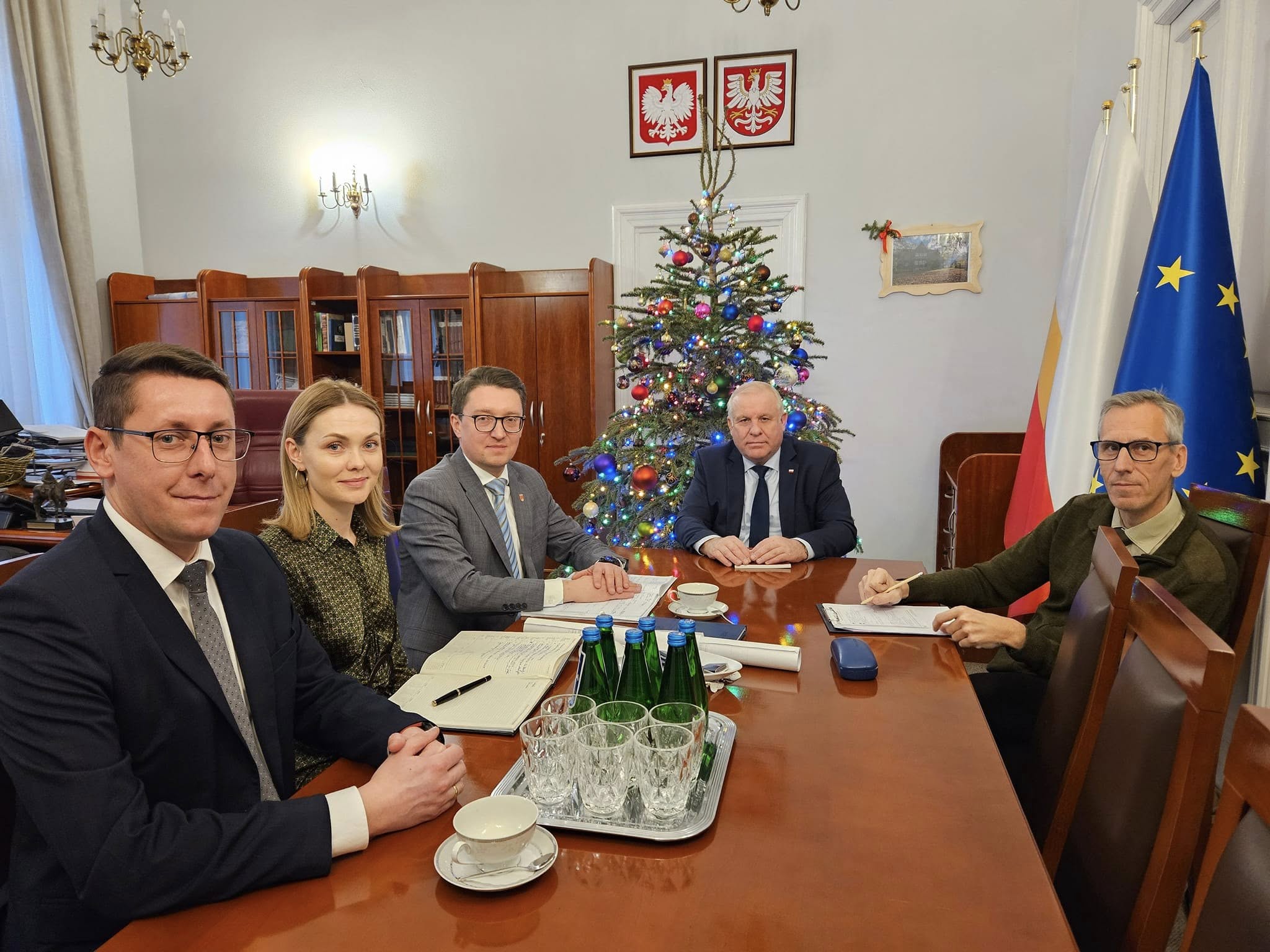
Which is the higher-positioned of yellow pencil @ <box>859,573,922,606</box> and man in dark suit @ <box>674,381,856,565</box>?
man in dark suit @ <box>674,381,856,565</box>

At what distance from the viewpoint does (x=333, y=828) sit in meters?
0.96

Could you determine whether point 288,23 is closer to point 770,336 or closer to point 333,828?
point 770,336

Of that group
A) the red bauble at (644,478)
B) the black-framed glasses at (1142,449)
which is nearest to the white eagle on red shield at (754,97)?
the red bauble at (644,478)

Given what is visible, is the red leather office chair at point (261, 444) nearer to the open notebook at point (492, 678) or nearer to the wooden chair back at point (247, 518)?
the wooden chair back at point (247, 518)

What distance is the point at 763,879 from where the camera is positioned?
906 millimetres

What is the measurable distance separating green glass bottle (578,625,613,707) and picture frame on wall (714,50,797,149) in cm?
441

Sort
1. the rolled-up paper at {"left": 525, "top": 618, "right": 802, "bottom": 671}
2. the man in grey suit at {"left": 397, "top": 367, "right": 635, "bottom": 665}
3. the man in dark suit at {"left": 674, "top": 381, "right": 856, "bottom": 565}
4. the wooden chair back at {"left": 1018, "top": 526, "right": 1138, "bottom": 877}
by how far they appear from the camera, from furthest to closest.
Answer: the man in dark suit at {"left": 674, "top": 381, "right": 856, "bottom": 565} → the man in grey suit at {"left": 397, "top": 367, "right": 635, "bottom": 665} → the rolled-up paper at {"left": 525, "top": 618, "right": 802, "bottom": 671} → the wooden chair back at {"left": 1018, "top": 526, "right": 1138, "bottom": 877}

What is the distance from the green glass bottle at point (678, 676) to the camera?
4.02ft

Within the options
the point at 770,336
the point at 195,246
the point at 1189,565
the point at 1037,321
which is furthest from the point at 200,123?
the point at 1189,565

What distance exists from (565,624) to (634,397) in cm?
226

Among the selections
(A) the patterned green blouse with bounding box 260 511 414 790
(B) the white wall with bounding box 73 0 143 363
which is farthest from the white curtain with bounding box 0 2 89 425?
(A) the patterned green blouse with bounding box 260 511 414 790

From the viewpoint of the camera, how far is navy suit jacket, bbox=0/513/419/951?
897mm

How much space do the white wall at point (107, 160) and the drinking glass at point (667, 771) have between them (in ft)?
20.6

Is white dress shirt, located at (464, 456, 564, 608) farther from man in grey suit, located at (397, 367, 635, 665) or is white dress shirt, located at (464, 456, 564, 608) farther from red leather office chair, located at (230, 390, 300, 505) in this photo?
red leather office chair, located at (230, 390, 300, 505)
